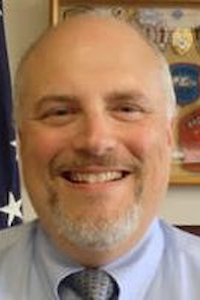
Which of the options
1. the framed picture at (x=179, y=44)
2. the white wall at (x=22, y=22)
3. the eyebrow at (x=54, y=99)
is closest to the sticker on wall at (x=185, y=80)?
the framed picture at (x=179, y=44)

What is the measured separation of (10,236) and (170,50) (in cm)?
A: 112

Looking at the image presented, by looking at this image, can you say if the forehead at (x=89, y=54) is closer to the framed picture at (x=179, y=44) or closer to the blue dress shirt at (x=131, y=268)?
the blue dress shirt at (x=131, y=268)

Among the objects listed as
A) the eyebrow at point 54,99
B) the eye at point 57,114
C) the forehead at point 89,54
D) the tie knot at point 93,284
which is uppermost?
the forehead at point 89,54

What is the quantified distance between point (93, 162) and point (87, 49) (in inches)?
7.4

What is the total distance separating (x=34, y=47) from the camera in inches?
40.2

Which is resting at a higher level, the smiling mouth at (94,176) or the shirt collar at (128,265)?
the smiling mouth at (94,176)

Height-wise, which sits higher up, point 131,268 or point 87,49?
point 87,49

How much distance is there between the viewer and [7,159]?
186cm

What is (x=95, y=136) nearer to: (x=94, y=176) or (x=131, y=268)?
(x=94, y=176)

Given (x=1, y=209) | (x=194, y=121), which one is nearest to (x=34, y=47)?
(x=1, y=209)

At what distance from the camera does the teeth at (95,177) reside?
925 millimetres

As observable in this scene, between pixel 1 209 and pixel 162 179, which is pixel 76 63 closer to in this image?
Result: pixel 162 179

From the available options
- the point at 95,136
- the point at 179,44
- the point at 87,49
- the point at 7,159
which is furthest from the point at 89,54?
the point at 179,44

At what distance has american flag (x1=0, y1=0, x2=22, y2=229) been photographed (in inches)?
71.7
